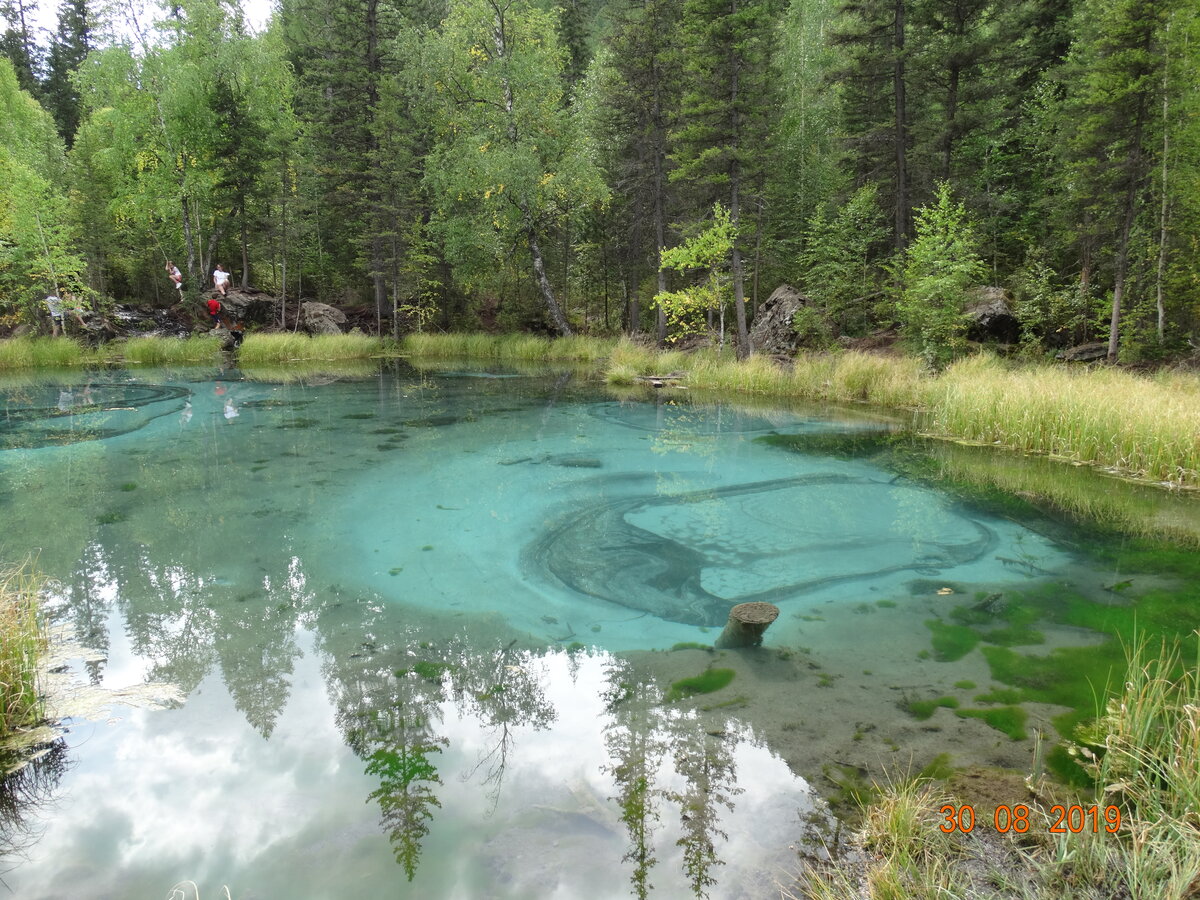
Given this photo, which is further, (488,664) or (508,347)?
(508,347)

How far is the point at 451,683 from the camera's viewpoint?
12.2ft

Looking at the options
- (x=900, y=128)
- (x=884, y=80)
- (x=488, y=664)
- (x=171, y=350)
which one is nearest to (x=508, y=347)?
(x=171, y=350)

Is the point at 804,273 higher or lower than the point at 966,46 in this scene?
lower

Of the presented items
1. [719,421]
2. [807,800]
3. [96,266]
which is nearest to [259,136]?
[96,266]

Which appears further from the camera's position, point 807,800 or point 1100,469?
point 1100,469

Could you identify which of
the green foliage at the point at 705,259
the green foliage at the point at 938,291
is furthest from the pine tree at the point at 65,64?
the green foliage at the point at 938,291

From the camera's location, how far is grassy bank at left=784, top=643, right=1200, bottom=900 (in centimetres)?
199

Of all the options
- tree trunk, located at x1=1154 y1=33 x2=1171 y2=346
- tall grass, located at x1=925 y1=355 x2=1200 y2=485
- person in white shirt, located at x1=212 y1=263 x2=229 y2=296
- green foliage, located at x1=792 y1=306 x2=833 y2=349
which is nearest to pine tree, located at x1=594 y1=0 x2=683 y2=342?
green foliage, located at x1=792 y1=306 x2=833 y2=349

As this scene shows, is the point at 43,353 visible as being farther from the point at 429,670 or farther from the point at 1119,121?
the point at 1119,121

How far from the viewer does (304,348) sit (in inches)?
899

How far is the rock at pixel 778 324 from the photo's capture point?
19.1 m

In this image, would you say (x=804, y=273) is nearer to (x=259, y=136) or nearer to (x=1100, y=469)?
(x=1100, y=469)

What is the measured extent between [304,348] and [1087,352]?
73.4 ft

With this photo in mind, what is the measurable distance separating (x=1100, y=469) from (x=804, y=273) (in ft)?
45.1
